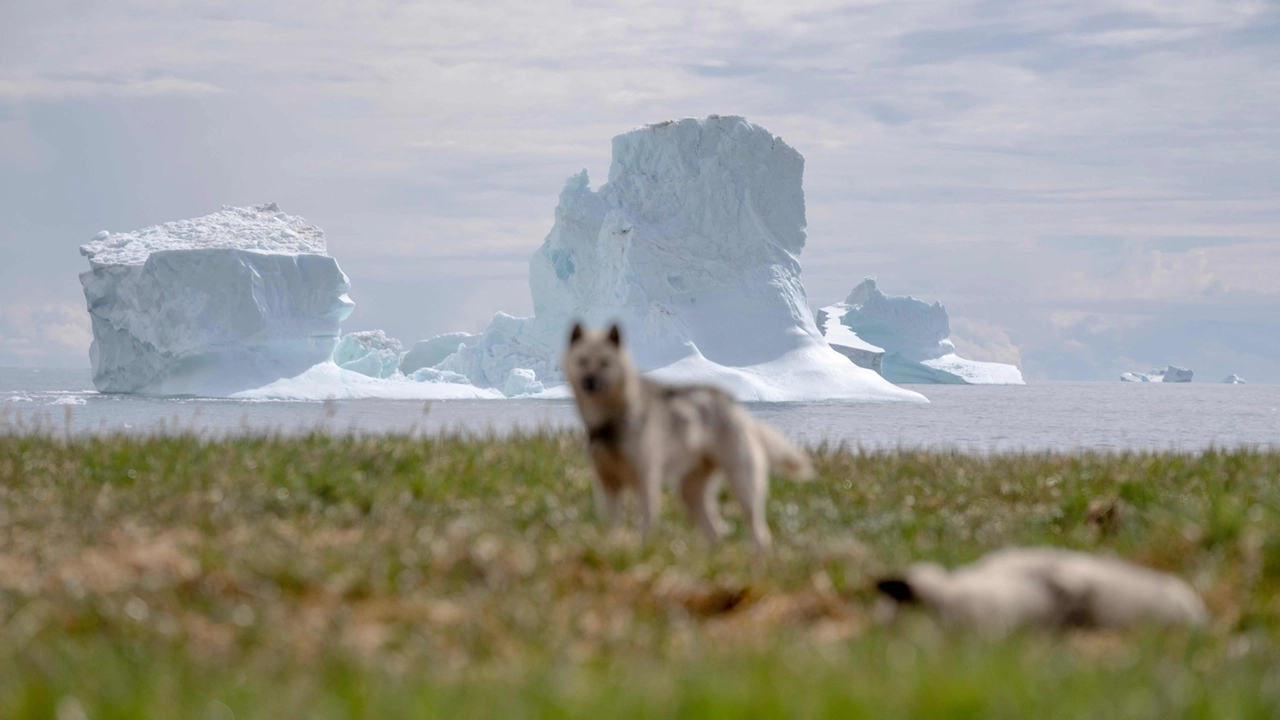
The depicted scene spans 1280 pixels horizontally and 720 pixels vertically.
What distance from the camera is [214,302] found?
54.3m

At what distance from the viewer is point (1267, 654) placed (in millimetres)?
4691

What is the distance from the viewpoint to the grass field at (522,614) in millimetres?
3674

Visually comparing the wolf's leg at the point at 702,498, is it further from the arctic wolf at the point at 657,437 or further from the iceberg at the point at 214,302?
the iceberg at the point at 214,302

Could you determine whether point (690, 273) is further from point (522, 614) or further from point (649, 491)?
point (522, 614)

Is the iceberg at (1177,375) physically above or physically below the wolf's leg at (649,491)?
below

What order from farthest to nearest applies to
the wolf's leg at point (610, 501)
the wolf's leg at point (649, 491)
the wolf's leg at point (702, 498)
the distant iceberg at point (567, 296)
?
the distant iceberg at point (567, 296), the wolf's leg at point (702, 498), the wolf's leg at point (610, 501), the wolf's leg at point (649, 491)

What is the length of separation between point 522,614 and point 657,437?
2.24 meters

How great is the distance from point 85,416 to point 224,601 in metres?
48.0

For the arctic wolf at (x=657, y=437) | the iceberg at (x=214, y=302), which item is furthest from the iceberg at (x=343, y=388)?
the arctic wolf at (x=657, y=437)

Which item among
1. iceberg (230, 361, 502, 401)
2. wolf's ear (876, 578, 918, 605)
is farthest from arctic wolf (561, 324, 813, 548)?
iceberg (230, 361, 502, 401)

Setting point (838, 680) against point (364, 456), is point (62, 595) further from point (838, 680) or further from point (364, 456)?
point (364, 456)

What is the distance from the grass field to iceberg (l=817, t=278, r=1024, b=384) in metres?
79.7

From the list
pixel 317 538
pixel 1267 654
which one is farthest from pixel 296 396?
pixel 1267 654

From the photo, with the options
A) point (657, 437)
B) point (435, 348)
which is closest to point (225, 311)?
point (435, 348)
